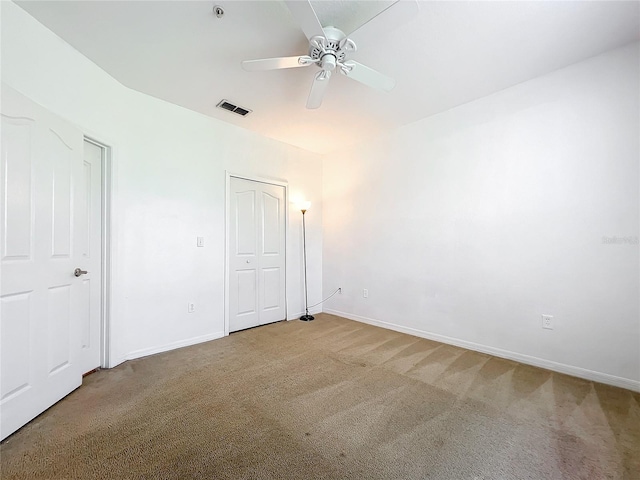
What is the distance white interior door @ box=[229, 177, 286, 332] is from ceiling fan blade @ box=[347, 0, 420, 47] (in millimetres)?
2249

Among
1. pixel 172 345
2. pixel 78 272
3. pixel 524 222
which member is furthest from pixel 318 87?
pixel 172 345

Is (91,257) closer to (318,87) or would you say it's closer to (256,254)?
(256,254)

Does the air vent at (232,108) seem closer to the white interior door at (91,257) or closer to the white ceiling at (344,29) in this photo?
the white ceiling at (344,29)

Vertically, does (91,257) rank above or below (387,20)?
below

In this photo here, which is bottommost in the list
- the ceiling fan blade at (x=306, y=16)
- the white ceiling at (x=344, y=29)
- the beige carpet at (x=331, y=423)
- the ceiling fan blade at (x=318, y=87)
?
the beige carpet at (x=331, y=423)

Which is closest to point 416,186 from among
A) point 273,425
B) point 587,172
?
point 587,172

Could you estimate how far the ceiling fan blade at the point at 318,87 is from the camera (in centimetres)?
209

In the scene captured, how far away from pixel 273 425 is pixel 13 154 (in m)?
2.29

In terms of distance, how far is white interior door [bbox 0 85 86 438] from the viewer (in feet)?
5.33

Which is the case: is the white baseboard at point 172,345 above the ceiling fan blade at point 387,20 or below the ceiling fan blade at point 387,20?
below

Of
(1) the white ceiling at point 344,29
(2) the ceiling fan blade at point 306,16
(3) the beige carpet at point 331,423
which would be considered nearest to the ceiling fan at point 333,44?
(2) the ceiling fan blade at point 306,16

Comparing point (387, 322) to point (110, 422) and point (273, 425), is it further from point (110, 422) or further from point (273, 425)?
point (110, 422)

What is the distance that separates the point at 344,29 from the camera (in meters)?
1.99

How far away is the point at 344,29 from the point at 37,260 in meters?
2.62
